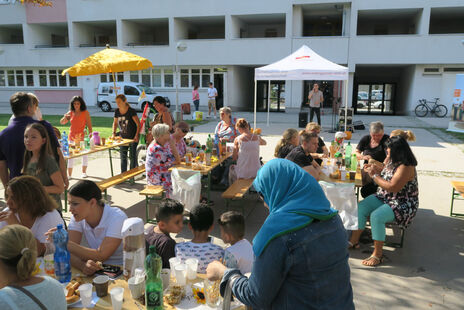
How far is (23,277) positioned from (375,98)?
27458 mm

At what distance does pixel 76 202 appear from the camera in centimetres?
267

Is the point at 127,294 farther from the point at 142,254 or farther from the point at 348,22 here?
the point at 348,22

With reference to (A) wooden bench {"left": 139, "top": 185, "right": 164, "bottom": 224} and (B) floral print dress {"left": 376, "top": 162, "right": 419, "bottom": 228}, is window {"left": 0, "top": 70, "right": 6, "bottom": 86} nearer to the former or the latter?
(A) wooden bench {"left": 139, "top": 185, "right": 164, "bottom": 224}

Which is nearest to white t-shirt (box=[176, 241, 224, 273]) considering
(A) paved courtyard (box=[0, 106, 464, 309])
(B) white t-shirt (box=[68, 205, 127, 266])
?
(B) white t-shirt (box=[68, 205, 127, 266])

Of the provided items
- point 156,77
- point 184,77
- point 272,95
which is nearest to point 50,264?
point 184,77

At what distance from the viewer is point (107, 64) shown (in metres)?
7.41

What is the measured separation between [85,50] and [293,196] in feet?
90.0

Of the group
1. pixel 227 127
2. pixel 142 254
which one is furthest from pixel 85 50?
pixel 142 254

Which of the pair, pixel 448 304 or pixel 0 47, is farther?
pixel 0 47

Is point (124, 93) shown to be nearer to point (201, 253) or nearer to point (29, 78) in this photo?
point (29, 78)

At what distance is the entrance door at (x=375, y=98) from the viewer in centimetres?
2545

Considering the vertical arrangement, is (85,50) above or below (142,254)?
above

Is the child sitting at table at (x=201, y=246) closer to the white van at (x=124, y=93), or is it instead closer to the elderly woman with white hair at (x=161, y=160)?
the elderly woman with white hair at (x=161, y=160)

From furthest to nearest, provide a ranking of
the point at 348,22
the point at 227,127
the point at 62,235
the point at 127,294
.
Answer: the point at 348,22 → the point at 227,127 → the point at 62,235 → the point at 127,294
